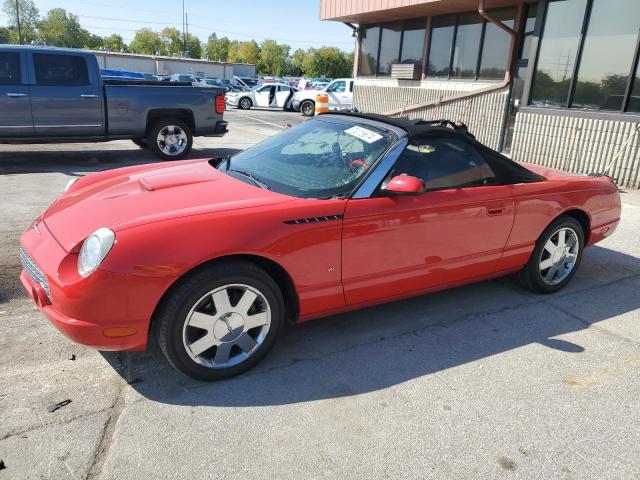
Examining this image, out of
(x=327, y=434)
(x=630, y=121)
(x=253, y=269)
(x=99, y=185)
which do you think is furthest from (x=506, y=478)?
Result: (x=630, y=121)

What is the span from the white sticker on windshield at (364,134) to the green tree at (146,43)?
129710mm

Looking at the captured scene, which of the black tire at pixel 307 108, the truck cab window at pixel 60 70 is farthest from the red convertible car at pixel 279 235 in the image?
the black tire at pixel 307 108

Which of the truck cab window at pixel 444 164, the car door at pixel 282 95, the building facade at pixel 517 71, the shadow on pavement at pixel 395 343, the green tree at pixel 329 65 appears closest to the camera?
the shadow on pavement at pixel 395 343

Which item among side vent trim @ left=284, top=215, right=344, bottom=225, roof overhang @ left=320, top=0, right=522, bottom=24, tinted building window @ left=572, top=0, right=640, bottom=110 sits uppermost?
roof overhang @ left=320, top=0, right=522, bottom=24

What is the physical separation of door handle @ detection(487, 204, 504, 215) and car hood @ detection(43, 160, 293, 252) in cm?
157

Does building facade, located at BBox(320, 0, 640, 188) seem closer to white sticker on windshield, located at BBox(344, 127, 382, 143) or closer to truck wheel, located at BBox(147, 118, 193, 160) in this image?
truck wheel, located at BBox(147, 118, 193, 160)

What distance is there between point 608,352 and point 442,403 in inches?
58.2

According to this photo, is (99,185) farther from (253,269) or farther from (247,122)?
(247,122)

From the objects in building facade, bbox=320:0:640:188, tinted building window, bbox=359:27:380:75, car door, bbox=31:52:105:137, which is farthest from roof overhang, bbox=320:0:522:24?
car door, bbox=31:52:105:137

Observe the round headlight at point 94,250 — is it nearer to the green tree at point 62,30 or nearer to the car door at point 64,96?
the car door at point 64,96

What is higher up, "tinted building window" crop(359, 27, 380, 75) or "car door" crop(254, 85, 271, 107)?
"tinted building window" crop(359, 27, 380, 75)

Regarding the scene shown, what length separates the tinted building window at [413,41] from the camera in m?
14.7

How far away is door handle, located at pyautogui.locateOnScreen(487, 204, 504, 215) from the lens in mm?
3734

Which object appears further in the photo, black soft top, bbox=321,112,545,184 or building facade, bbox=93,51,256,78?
building facade, bbox=93,51,256,78
